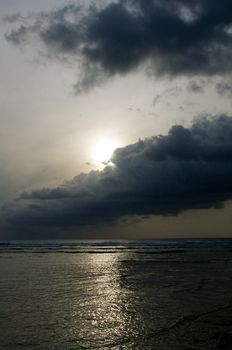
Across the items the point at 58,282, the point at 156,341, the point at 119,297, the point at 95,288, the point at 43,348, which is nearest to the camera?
the point at 43,348

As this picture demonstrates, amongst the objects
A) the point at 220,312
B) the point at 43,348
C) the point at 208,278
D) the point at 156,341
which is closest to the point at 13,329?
the point at 43,348

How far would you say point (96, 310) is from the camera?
463 inches

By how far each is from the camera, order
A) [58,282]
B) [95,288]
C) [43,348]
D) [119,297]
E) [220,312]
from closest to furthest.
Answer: [43,348] → [220,312] → [119,297] → [95,288] → [58,282]

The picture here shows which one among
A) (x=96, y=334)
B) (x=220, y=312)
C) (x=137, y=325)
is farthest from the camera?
(x=220, y=312)

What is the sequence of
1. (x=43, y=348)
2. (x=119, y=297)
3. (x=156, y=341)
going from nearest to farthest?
(x=43, y=348)
(x=156, y=341)
(x=119, y=297)

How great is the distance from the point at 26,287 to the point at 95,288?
3529 millimetres

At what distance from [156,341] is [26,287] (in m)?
10.3

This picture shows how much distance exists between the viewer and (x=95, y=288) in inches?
654

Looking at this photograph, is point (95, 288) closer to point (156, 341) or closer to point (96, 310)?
point (96, 310)

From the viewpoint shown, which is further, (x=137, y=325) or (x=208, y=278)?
(x=208, y=278)

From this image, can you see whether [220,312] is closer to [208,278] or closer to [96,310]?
[96,310]

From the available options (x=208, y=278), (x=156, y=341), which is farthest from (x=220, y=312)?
(x=208, y=278)

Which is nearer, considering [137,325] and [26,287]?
[137,325]

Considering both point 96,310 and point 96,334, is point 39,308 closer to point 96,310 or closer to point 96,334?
point 96,310
